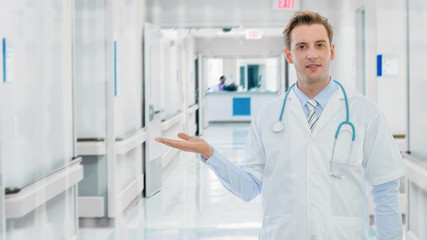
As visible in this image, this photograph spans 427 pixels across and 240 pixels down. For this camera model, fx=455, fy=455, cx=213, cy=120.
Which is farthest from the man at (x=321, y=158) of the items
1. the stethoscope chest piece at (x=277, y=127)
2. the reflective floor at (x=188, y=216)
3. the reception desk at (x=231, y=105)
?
the reception desk at (x=231, y=105)

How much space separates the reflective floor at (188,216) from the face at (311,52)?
93.8 inches

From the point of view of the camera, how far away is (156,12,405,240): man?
4.42ft

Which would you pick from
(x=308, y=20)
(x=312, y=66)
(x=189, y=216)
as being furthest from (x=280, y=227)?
(x=189, y=216)

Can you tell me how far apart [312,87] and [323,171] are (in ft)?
0.87

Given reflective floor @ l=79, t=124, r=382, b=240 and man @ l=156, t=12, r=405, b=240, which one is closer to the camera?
man @ l=156, t=12, r=405, b=240

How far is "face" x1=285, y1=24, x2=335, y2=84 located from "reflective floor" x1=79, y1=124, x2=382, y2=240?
238 cm

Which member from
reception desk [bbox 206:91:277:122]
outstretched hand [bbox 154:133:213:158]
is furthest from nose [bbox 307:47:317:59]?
Answer: reception desk [bbox 206:91:277:122]

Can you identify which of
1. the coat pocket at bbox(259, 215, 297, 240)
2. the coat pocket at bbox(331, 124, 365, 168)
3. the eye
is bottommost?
the coat pocket at bbox(259, 215, 297, 240)

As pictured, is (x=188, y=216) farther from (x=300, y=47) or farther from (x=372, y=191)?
(x=300, y=47)

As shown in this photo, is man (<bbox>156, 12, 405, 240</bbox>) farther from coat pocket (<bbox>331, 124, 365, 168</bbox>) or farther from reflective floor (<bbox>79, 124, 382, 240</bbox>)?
reflective floor (<bbox>79, 124, 382, 240</bbox>)

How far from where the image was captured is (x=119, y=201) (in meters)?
4.40

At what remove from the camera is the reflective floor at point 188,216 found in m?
3.67

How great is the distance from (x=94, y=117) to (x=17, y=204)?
7.09 ft

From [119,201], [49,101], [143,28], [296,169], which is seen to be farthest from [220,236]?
[143,28]
